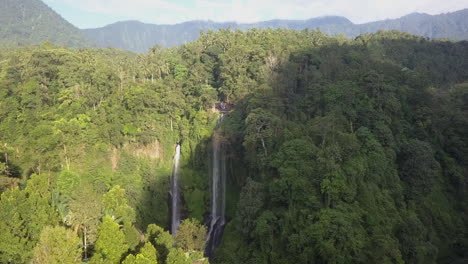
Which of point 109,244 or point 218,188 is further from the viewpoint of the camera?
point 218,188

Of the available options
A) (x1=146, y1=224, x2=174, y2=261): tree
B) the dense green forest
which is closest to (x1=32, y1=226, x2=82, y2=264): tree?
the dense green forest

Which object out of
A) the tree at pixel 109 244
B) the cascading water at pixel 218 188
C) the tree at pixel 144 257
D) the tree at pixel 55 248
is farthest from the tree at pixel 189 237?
the cascading water at pixel 218 188

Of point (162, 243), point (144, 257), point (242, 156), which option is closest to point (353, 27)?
point (242, 156)

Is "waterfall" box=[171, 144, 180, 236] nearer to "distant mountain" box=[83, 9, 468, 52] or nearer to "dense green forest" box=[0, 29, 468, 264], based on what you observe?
"dense green forest" box=[0, 29, 468, 264]

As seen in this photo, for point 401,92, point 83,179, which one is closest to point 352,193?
point 401,92

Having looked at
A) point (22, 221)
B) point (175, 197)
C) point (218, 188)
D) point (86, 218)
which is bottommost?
point (175, 197)

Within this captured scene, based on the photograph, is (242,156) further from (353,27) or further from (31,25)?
(353,27)
